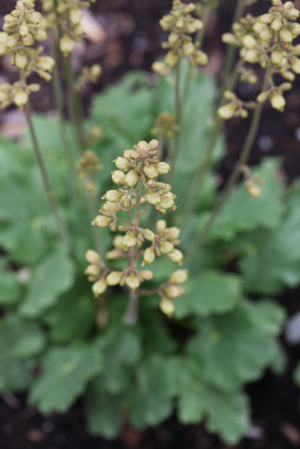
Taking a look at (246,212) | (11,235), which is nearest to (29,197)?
(11,235)

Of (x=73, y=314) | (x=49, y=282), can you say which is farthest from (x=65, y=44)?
(x=73, y=314)

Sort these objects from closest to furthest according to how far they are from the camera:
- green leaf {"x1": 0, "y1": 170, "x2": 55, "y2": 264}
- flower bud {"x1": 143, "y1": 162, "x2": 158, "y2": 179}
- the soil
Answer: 1. flower bud {"x1": 143, "y1": 162, "x2": 158, "y2": 179}
2. green leaf {"x1": 0, "y1": 170, "x2": 55, "y2": 264}
3. the soil

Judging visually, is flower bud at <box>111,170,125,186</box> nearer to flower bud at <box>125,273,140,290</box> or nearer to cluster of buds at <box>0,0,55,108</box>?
flower bud at <box>125,273,140,290</box>

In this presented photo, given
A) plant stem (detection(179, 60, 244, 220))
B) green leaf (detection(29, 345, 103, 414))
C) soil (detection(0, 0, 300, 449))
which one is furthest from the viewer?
soil (detection(0, 0, 300, 449))

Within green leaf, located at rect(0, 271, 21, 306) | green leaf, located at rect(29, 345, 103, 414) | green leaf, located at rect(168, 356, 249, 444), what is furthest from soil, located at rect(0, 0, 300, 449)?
green leaf, located at rect(0, 271, 21, 306)

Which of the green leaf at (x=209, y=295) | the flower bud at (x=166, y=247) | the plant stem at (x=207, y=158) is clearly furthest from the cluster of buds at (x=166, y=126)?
the green leaf at (x=209, y=295)

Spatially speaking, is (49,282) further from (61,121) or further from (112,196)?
(112,196)
